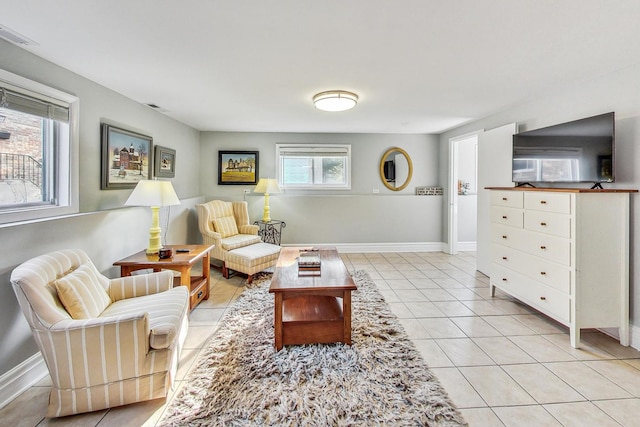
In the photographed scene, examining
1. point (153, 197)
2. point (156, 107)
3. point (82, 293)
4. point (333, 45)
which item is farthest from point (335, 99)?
point (82, 293)

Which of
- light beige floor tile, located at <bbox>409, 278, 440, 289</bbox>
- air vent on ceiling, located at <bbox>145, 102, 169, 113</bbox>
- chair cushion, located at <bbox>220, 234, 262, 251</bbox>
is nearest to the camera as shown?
air vent on ceiling, located at <bbox>145, 102, 169, 113</bbox>

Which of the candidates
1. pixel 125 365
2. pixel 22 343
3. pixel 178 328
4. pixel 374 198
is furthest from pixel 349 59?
pixel 374 198

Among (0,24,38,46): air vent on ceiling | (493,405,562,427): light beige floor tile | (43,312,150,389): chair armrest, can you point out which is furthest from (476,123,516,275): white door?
(0,24,38,46): air vent on ceiling

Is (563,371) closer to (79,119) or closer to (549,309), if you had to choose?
(549,309)

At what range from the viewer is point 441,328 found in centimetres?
260

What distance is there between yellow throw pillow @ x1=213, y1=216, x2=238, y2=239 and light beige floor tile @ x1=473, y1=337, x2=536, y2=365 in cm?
341

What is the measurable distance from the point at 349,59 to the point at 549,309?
8.85 ft

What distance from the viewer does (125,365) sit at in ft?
5.32

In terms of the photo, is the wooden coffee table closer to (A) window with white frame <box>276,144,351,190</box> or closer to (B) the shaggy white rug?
(B) the shaggy white rug

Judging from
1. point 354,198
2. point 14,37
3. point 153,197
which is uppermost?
point 14,37

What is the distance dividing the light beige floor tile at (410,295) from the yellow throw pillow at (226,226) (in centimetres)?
255

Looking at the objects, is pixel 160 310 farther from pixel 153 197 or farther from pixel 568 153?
pixel 568 153

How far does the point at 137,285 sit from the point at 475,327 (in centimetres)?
287

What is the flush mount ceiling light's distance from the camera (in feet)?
9.84
